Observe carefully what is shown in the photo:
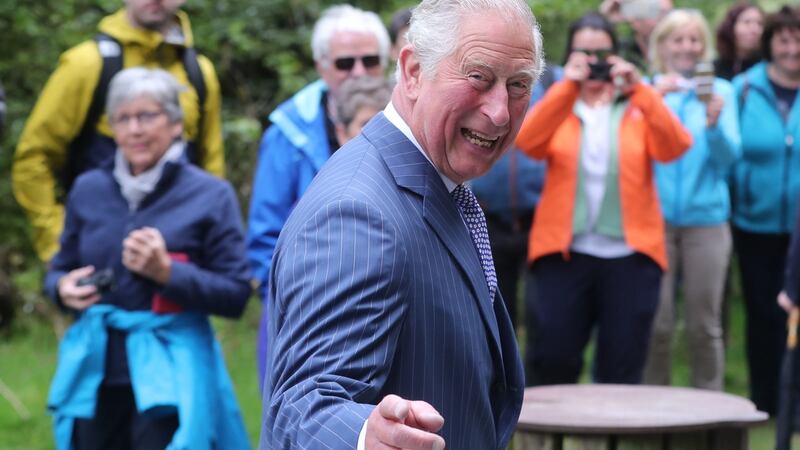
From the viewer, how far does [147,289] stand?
4988 mm

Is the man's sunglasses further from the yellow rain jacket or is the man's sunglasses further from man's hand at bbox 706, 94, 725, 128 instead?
man's hand at bbox 706, 94, 725, 128

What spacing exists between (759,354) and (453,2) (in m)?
→ 5.96

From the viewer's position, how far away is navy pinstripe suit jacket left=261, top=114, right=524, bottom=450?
239 cm

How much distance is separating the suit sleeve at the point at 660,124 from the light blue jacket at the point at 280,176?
5.28ft

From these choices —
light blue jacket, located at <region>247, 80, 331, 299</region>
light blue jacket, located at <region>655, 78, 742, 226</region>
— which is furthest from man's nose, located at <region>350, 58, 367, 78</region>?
light blue jacket, located at <region>655, 78, 742, 226</region>

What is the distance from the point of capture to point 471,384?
8.89 feet

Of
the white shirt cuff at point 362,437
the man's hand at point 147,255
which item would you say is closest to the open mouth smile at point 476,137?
the white shirt cuff at point 362,437

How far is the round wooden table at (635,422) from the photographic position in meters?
4.84

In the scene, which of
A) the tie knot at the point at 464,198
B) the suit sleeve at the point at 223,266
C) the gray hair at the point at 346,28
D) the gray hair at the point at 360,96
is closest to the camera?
the tie knot at the point at 464,198

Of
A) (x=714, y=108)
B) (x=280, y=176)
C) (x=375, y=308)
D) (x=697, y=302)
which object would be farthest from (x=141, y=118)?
(x=697, y=302)

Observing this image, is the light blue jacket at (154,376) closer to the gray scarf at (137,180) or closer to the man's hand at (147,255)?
the man's hand at (147,255)

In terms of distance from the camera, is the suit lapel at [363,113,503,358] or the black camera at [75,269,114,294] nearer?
the suit lapel at [363,113,503,358]

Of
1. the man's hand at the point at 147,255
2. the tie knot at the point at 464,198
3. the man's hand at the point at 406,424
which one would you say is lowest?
the man's hand at the point at 147,255

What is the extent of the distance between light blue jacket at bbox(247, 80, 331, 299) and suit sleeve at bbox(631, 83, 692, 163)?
1609 mm
